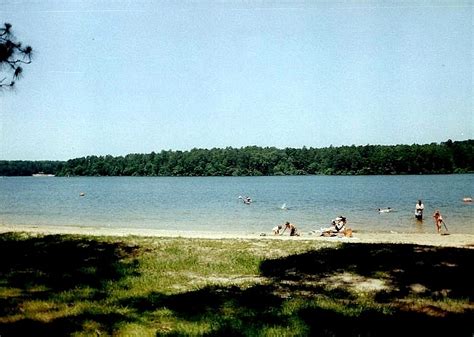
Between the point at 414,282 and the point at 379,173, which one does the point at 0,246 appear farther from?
the point at 379,173

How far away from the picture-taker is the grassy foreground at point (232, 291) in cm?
575

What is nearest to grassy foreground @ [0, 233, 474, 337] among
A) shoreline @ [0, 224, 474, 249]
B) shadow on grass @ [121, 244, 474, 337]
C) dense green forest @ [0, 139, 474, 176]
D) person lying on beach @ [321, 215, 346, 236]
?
shadow on grass @ [121, 244, 474, 337]

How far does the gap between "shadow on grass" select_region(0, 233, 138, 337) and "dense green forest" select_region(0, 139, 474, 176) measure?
483 ft

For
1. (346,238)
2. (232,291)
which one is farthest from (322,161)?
(232,291)

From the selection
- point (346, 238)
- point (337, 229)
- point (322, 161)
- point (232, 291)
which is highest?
point (322, 161)

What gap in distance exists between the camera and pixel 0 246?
1266 centimetres

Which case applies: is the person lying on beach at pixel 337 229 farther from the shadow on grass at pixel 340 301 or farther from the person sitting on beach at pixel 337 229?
the shadow on grass at pixel 340 301

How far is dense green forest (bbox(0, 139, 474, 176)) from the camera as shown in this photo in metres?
145

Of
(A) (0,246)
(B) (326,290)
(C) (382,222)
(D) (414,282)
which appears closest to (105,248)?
(A) (0,246)

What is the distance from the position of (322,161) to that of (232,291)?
169 metres

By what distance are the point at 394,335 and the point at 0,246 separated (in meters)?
11.9

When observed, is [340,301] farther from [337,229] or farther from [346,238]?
[337,229]

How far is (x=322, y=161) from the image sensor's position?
17312 centimetres

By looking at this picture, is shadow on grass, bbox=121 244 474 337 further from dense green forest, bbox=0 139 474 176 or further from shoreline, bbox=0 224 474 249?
dense green forest, bbox=0 139 474 176
